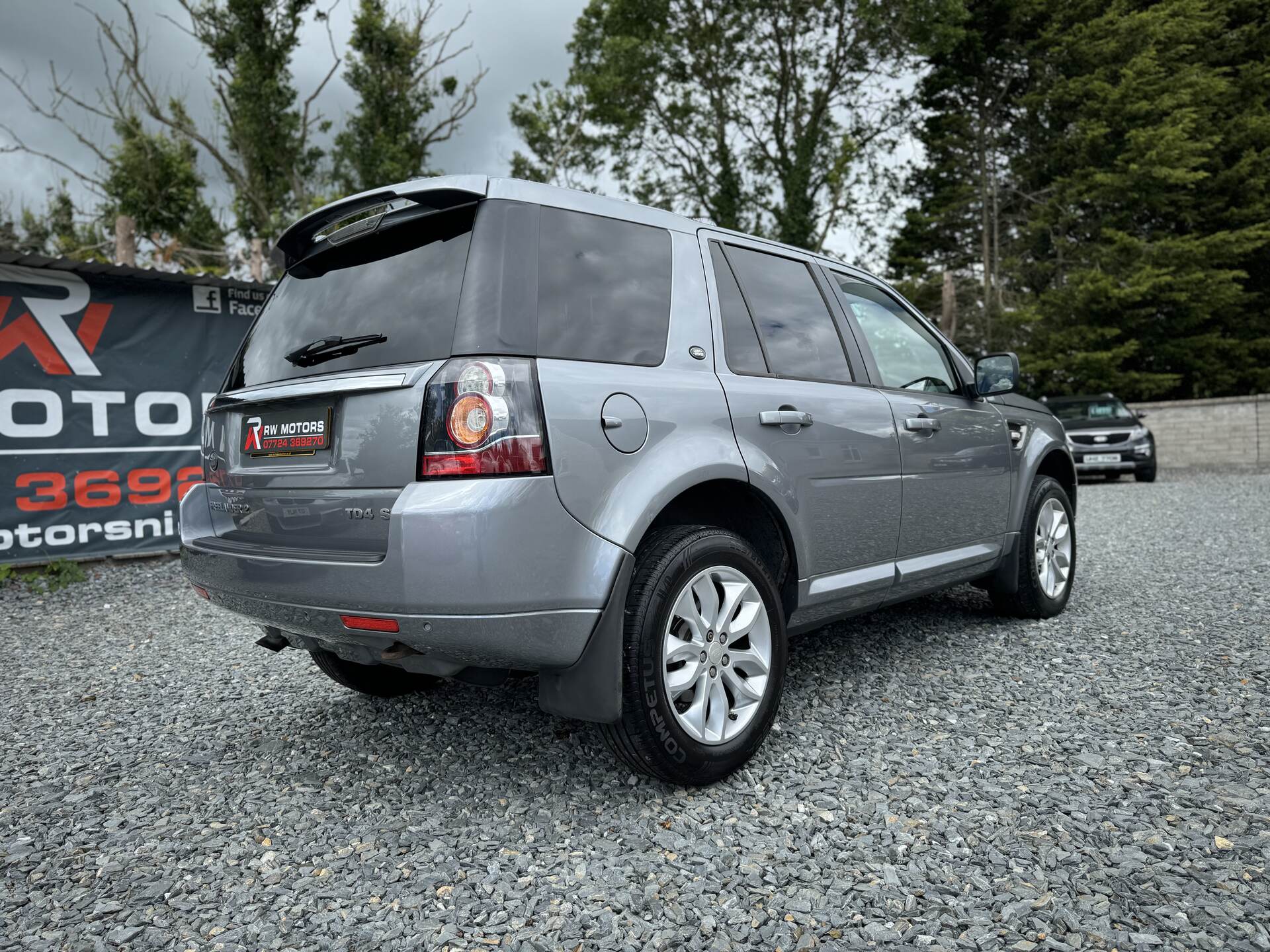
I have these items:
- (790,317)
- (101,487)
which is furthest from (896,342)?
(101,487)

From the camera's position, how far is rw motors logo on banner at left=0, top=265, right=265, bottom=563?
274 inches

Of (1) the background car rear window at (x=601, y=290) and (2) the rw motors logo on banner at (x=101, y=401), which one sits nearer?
(1) the background car rear window at (x=601, y=290)

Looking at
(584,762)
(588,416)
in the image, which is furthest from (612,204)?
(584,762)

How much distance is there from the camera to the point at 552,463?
7.34ft

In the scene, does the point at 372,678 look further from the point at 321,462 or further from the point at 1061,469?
the point at 1061,469

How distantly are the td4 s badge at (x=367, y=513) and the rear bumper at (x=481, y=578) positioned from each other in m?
0.04

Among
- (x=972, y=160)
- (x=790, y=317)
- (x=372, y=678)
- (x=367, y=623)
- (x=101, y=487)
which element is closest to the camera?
(x=367, y=623)

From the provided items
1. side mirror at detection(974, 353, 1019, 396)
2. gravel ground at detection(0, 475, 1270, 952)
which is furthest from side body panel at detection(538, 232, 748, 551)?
side mirror at detection(974, 353, 1019, 396)

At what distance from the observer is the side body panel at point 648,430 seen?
229 centimetres

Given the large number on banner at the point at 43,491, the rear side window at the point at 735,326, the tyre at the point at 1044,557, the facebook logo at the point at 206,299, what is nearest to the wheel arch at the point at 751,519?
the rear side window at the point at 735,326

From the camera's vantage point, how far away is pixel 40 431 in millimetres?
7047

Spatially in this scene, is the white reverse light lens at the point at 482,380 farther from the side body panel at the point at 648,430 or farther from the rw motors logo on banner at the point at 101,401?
the rw motors logo on banner at the point at 101,401

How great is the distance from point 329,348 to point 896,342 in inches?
102

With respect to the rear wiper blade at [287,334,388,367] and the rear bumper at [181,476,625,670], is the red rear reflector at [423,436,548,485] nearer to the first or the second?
the rear bumper at [181,476,625,670]
